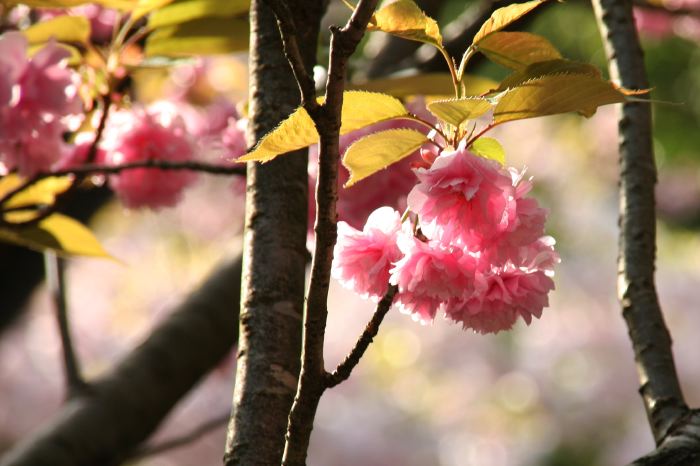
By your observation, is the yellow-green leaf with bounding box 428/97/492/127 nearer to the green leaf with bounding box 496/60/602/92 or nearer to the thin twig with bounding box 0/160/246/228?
the green leaf with bounding box 496/60/602/92

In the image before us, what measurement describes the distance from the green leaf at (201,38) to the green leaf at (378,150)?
1.51 ft

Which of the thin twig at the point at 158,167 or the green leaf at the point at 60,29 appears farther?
the green leaf at the point at 60,29

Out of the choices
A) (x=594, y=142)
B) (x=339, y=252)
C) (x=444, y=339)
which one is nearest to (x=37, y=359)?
(x=444, y=339)

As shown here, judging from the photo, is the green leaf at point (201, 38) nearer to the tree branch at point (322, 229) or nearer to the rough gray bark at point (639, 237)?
the rough gray bark at point (639, 237)

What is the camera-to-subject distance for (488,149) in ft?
2.03

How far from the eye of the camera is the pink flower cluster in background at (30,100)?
913 millimetres

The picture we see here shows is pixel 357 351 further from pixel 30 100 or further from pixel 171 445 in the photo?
pixel 171 445

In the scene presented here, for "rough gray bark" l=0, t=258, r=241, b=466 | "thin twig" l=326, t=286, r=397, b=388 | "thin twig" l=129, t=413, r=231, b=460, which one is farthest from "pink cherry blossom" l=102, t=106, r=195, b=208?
"thin twig" l=326, t=286, r=397, b=388

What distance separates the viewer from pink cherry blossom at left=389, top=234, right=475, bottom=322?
554 mm

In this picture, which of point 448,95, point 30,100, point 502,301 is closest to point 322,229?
point 502,301

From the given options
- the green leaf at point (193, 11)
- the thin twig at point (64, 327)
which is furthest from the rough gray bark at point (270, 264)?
the thin twig at point (64, 327)

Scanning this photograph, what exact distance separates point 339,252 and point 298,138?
9 cm

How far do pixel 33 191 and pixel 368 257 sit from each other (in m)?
0.57

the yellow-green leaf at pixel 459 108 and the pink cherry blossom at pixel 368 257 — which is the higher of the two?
the yellow-green leaf at pixel 459 108
